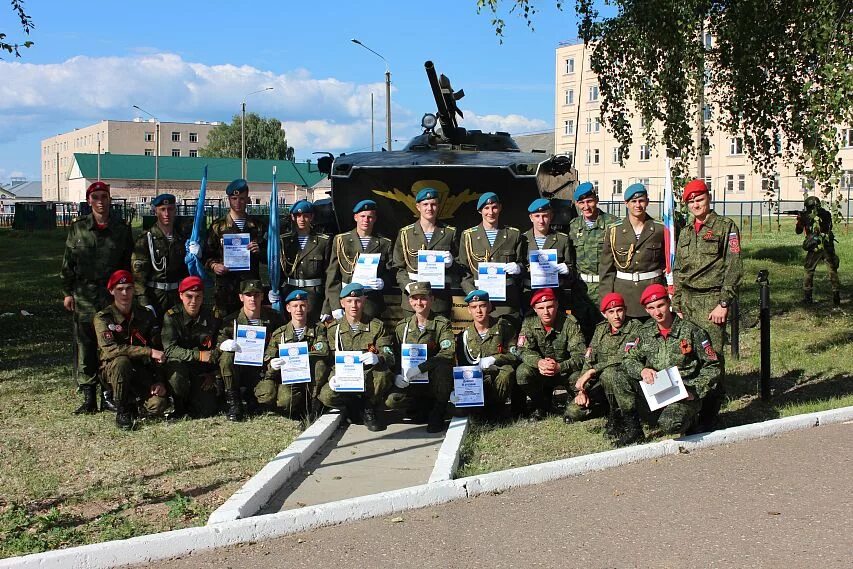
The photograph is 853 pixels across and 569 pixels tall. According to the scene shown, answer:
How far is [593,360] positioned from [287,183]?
278 feet

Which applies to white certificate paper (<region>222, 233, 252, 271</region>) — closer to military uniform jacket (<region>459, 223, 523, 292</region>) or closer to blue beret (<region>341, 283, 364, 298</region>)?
blue beret (<region>341, 283, 364, 298</region>)

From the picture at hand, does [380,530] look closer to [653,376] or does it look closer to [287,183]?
[653,376]

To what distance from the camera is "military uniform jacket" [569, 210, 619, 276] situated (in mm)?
A: 9250

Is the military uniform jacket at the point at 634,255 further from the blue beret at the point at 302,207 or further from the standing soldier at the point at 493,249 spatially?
the blue beret at the point at 302,207

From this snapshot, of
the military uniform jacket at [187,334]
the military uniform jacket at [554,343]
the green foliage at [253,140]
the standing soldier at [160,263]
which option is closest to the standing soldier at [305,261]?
the standing soldier at [160,263]

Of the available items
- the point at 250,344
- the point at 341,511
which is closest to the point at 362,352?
the point at 250,344

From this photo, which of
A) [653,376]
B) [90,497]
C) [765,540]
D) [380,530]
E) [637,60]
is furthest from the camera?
[637,60]

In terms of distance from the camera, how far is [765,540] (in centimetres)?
523

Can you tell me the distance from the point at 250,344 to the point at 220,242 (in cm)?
147

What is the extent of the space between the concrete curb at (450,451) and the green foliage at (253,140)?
9785cm

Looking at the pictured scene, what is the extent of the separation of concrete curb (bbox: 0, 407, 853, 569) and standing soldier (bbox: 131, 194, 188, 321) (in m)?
3.89

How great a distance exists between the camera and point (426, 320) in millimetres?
8383

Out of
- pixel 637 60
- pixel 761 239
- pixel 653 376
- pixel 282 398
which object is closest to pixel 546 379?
pixel 653 376

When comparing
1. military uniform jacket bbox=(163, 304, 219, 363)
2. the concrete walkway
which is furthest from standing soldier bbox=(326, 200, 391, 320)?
the concrete walkway
